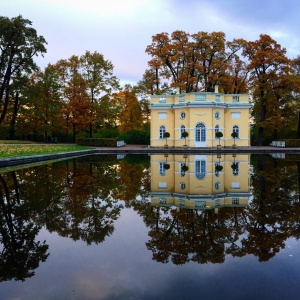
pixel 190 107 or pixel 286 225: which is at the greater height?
pixel 190 107

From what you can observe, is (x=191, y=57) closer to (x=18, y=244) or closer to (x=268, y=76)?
(x=268, y=76)

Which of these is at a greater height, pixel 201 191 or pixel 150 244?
pixel 201 191

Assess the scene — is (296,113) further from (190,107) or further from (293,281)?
(293,281)

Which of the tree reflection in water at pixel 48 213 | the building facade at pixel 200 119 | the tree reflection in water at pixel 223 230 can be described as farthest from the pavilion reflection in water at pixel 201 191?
the building facade at pixel 200 119

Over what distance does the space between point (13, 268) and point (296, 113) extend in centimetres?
4089

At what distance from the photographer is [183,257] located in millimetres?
4727

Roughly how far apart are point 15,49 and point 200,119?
21.1m

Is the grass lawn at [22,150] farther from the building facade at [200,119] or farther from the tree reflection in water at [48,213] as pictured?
the building facade at [200,119]

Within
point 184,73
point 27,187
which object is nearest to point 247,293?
point 27,187

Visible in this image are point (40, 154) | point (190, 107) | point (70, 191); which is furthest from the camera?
point (190, 107)

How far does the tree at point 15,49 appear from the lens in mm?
34594

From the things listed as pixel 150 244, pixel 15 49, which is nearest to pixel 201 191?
pixel 150 244

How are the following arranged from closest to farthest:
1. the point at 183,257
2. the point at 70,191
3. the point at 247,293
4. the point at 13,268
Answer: the point at 247,293 < the point at 13,268 < the point at 183,257 < the point at 70,191

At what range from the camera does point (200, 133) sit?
108ft
